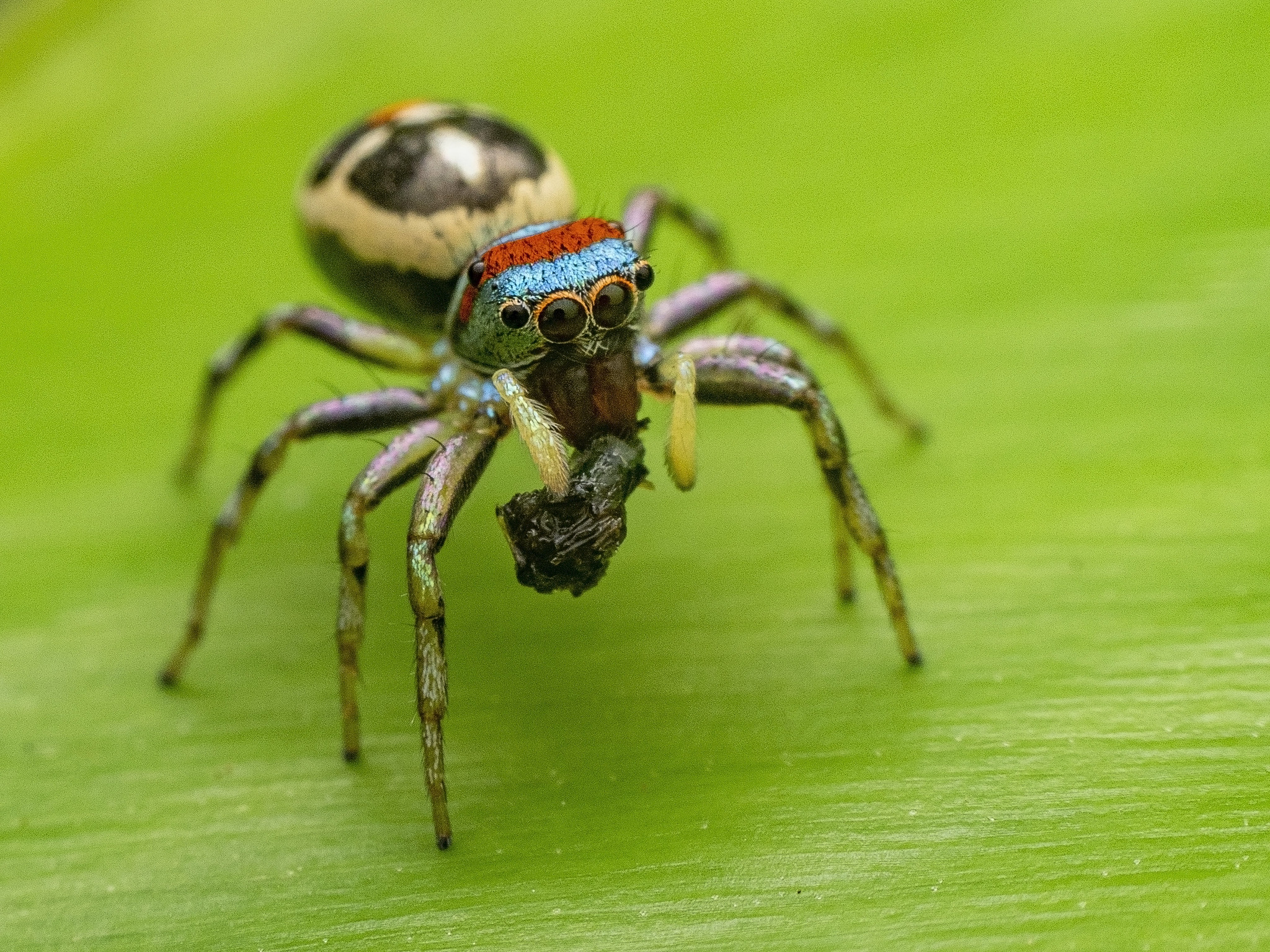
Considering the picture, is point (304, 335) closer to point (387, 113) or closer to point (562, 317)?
point (387, 113)

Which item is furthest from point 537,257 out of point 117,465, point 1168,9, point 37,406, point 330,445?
point 1168,9

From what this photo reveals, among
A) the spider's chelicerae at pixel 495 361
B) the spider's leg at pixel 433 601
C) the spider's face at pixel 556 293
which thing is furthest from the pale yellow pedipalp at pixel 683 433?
the spider's leg at pixel 433 601

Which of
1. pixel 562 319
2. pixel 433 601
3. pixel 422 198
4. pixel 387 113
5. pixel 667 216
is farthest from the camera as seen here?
pixel 667 216

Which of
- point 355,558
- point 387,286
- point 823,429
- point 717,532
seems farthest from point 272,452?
point 823,429

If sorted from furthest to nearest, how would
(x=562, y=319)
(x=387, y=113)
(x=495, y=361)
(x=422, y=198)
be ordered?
(x=387, y=113), (x=422, y=198), (x=495, y=361), (x=562, y=319)

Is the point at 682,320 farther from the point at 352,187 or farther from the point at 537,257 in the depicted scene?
the point at 352,187

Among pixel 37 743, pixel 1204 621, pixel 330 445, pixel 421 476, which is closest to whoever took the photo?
pixel 1204 621

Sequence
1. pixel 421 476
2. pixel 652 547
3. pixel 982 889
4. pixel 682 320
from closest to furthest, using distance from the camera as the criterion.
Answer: pixel 982 889 < pixel 421 476 < pixel 652 547 < pixel 682 320
